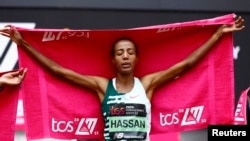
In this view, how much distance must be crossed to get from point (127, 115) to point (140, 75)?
427mm

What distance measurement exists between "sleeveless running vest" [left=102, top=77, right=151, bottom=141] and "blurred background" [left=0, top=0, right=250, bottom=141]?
2141 millimetres

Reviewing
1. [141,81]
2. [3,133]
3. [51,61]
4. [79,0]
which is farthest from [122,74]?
[79,0]

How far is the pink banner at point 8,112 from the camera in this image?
5379mm

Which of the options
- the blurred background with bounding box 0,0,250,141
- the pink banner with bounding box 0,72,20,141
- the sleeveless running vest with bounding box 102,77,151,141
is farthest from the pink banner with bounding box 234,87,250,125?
the pink banner with bounding box 0,72,20,141

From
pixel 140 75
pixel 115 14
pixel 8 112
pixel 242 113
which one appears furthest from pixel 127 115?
pixel 115 14

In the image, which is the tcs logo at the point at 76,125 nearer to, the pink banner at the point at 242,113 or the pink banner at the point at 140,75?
the pink banner at the point at 140,75

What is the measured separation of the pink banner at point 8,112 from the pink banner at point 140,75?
0.13 metres

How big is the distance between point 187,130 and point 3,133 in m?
1.41

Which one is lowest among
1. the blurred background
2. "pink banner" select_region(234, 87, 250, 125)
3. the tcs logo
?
the tcs logo

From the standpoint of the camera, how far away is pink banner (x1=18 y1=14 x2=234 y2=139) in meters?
5.55

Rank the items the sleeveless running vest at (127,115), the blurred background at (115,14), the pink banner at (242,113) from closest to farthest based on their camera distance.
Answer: the sleeveless running vest at (127,115) < the pink banner at (242,113) < the blurred background at (115,14)

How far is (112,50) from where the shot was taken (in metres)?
5.53

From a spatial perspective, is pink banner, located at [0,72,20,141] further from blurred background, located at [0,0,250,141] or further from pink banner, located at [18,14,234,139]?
blurred background, located at [0,0,250,141]

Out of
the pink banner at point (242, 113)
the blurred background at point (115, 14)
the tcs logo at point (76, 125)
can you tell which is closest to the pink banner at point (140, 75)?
the tcs logo at point (76, 125)
